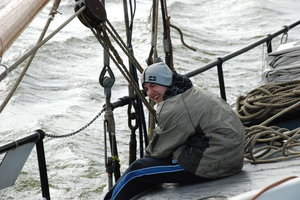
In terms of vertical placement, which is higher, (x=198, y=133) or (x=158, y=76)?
(x=158, y=76)

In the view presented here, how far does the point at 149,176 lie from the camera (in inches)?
192

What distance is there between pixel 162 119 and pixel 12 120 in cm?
789

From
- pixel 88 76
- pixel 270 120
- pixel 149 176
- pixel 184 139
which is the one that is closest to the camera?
pixel 184 139

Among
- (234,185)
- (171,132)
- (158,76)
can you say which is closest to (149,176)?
(171,132)

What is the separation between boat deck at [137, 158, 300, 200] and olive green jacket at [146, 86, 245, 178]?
12 centimetres

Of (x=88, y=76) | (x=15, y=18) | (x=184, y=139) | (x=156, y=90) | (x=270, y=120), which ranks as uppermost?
(x=15, y=18)

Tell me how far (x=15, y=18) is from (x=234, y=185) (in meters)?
1.76

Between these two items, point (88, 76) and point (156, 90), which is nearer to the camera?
point (156, 90)

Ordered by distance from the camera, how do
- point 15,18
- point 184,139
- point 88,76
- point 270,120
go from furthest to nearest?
point 88,76 < point 270,120 < point 184,139 < point 15,18

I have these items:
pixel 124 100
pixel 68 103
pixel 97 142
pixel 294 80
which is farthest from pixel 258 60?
pixel 124 100

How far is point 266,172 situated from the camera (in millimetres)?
5059

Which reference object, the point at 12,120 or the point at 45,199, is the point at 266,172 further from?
the point at 12,120

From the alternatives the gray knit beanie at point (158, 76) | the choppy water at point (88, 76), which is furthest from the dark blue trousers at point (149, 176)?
the choppy water at point (88, 76)

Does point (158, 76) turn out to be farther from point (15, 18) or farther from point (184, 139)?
point (15, 18)
